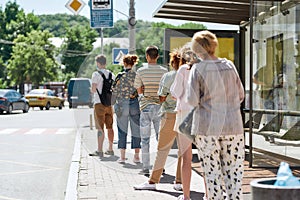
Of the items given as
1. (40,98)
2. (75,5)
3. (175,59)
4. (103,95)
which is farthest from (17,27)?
(175,59)

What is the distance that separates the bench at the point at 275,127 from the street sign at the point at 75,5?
908cm

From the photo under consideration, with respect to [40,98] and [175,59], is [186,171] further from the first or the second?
[40,98]

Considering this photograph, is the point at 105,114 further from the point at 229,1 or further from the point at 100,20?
the point at 100,20

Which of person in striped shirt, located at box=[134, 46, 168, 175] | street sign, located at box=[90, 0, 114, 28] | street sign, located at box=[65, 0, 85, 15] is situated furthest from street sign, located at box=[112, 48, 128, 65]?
street sign, located at box=[65, 0, 85, 15]

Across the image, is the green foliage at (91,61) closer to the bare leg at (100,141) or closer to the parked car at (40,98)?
the bare leg at (100,141)

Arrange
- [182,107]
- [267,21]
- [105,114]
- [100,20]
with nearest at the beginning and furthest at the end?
[182,107] < [267,21] < [105,114] < [100,20]

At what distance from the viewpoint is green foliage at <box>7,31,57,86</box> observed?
6694 centimetres

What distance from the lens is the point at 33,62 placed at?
67.1m

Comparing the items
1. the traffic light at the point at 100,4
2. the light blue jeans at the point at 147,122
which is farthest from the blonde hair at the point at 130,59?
the traffic light at the point at 100,4

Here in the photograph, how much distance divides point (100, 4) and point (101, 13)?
282 mm

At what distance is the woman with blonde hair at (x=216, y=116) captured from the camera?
564 centimetres

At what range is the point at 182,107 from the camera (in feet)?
22.5

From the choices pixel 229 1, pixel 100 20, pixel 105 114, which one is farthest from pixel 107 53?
pixel 100 20

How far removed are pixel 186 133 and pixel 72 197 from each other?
2.63 meters
